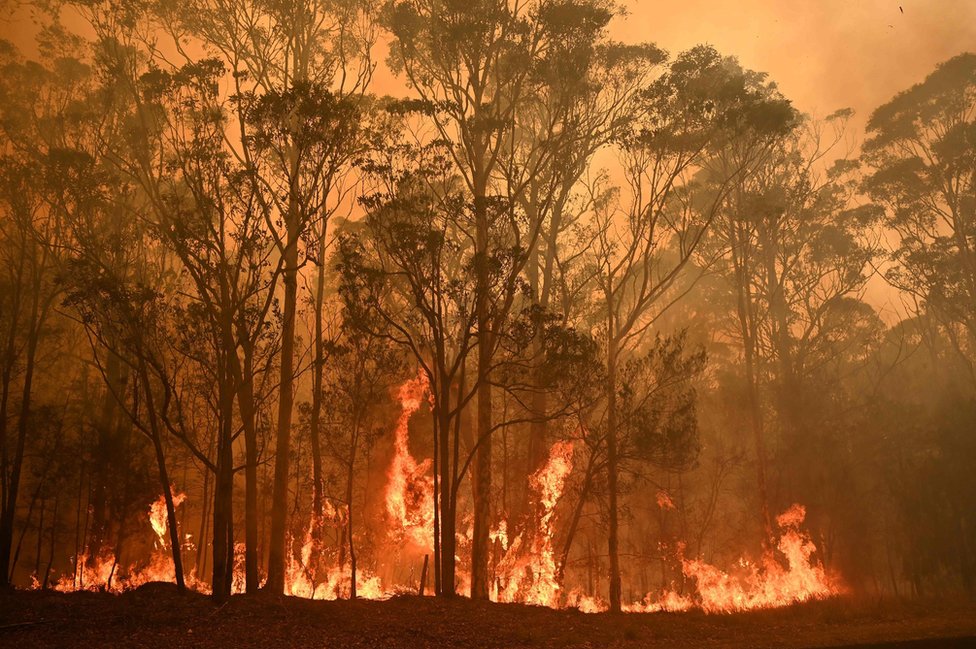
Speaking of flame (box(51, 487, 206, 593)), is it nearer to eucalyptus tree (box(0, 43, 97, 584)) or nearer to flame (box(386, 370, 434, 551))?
eucalyptus tree (box(0, 43, 97, 584))

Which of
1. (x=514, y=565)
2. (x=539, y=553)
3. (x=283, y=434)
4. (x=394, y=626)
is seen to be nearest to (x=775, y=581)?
(x=539, y=553)

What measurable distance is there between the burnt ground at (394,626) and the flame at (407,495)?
7637 mm

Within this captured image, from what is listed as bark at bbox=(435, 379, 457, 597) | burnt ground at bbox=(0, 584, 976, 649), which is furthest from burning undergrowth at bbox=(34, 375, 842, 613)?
burnt ground at bbox=(0, 584, 976, 649)

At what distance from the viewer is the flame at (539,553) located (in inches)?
820

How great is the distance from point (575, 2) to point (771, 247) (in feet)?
50.0

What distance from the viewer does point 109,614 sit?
12453 millimetres

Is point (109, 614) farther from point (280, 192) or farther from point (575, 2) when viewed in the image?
point (575, 2)

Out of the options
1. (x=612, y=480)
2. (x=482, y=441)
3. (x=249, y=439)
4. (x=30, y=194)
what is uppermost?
(x=30, y=194)

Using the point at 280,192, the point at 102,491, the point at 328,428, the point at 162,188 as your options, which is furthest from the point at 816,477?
the point at 162,188

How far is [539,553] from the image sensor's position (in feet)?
70.4

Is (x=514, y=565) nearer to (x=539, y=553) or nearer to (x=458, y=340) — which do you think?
(x=539, y=553)

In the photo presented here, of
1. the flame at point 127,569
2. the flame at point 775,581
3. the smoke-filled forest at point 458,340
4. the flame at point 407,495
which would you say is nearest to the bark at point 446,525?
the smoke-filled forest at point 458,340

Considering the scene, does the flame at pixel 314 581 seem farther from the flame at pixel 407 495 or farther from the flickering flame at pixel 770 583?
the flickering flame at pixel 770 583

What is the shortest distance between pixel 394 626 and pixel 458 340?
737 cm
